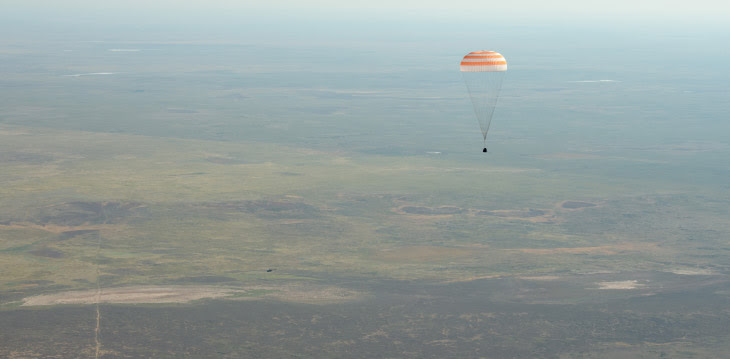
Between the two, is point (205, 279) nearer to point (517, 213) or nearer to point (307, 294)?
point (307, 294)

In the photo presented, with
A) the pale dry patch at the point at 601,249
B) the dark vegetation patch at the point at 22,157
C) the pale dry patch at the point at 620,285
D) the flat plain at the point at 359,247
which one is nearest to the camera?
the flat plain at the point at 359,247

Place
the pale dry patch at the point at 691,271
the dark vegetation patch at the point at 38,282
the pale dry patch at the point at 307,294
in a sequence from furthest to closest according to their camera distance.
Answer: the pale dry patch at the point at 691,271 → the dark vegetation patch at the point at 38,282 → the pale dry patch at the point at 307,294

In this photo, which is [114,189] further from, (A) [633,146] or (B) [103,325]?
(A) [633,146]

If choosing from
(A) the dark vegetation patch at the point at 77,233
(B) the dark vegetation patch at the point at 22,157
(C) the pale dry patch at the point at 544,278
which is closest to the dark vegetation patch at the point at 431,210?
(C) the pale dry patch at the point at 544,278

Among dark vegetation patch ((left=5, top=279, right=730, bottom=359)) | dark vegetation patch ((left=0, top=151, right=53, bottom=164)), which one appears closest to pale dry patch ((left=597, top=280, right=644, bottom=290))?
dark vegetation patch ((left=5, top=279, right=730, bottom=359))

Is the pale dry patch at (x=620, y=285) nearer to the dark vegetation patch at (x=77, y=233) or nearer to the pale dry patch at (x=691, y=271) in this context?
the pale dry patch at (x=691, y=271)

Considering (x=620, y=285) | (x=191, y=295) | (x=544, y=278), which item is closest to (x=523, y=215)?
(x=544, y=278)
